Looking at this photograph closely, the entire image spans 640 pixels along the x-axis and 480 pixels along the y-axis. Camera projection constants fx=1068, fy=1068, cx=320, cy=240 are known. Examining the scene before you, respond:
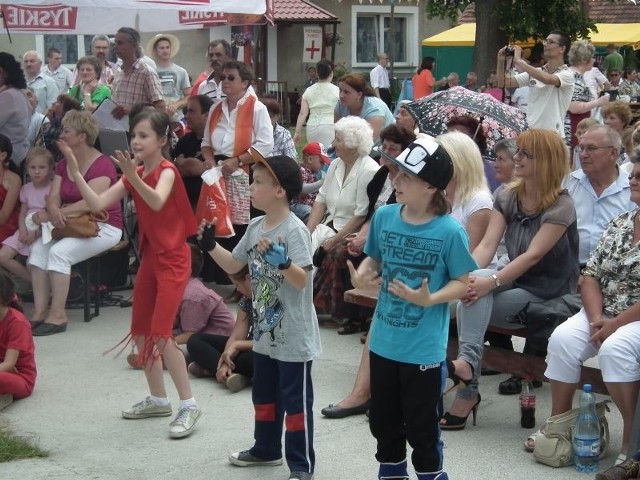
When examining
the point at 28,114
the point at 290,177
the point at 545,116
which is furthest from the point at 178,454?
the point at 545,116

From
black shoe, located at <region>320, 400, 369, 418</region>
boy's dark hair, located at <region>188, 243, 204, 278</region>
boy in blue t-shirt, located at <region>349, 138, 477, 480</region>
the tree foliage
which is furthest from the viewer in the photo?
the tree foliage

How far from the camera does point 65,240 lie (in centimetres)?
811

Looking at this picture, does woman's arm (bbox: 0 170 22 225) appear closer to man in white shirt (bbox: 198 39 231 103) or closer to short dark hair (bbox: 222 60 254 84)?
short dark hair (bbox: 222 60 254 84)

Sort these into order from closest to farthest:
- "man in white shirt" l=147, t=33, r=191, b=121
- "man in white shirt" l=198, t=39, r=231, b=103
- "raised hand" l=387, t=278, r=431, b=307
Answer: "raised hand" l=387, t=278, r=431, b=307 < "man in white shirt" l=198, t=39, r=231, b=103 < "man in white shirt" l=147, t=33, r=191, b=121

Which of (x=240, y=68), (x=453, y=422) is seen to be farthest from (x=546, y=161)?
(x=240, y=68)

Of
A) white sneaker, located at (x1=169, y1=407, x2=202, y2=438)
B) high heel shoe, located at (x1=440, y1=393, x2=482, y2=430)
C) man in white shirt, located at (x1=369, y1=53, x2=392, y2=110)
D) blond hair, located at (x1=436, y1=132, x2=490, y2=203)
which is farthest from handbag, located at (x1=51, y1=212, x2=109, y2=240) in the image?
man in white shirt, located at (x1=369, y1=53, x2=392, y2=110)

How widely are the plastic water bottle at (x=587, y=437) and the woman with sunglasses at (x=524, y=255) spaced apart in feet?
2.18

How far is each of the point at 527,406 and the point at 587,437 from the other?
Answer: 0.66 metres

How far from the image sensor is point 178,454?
539 centimetres

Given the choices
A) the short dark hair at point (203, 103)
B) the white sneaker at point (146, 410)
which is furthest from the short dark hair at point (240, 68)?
the white sneaker at point (146, 410)

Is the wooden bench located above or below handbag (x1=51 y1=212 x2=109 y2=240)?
below

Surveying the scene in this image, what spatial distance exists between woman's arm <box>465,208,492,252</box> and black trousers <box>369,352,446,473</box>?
169 centimetres

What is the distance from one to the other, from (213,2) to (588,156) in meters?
3.34

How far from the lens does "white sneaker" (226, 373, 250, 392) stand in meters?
6.39
